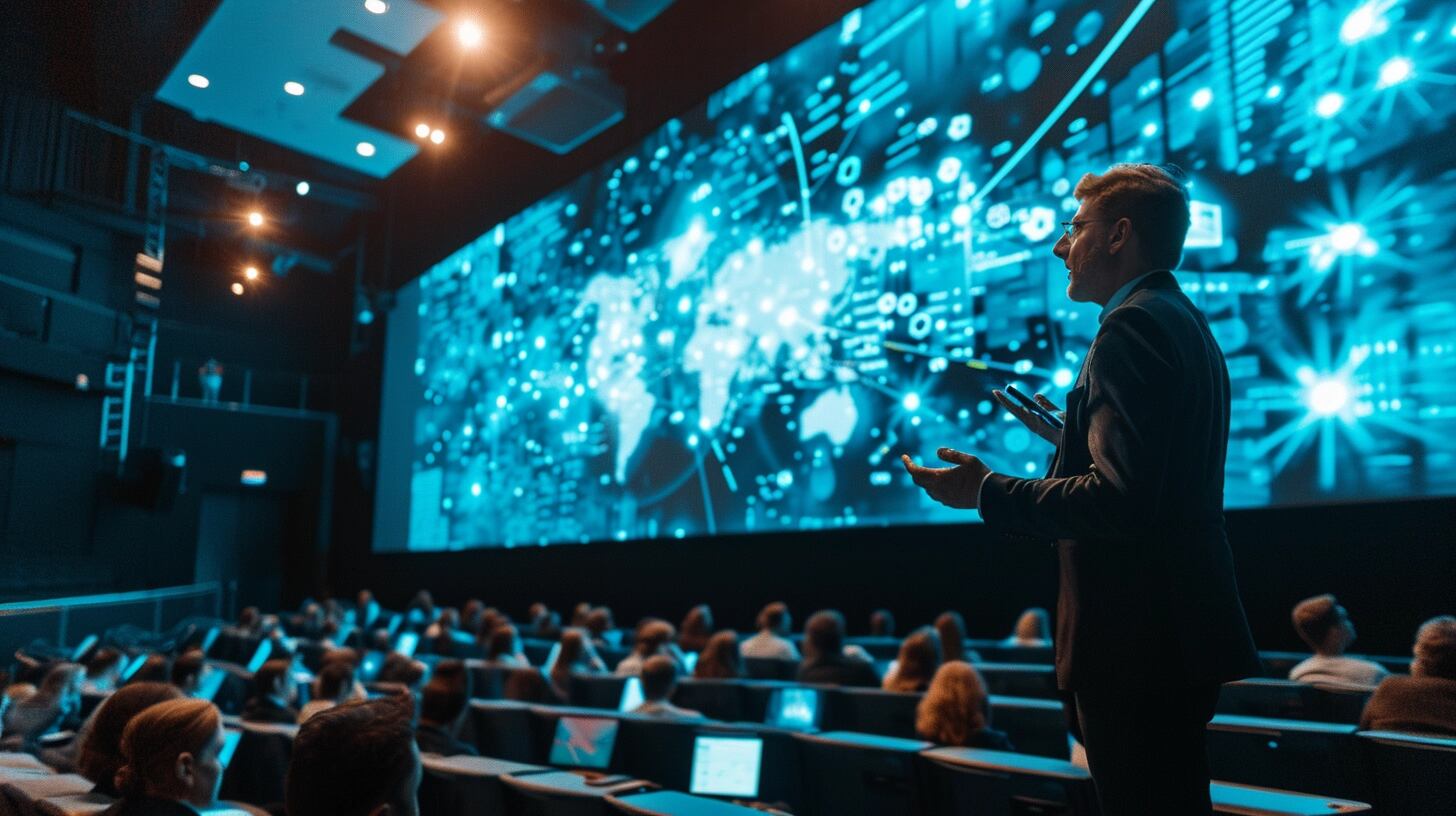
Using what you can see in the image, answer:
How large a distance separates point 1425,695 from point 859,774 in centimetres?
145

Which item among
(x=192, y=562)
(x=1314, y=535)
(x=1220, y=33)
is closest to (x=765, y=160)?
(x=1220, y=33)

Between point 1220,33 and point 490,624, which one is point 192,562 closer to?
point 490,624

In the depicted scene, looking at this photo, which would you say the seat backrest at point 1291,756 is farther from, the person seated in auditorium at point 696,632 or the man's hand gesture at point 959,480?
the person seated in auditorium at point 696,632

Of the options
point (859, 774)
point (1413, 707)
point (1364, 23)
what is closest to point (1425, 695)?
point (1413, 707)

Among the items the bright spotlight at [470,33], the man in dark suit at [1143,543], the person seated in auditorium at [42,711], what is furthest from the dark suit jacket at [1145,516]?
the bright spotlight at [470,33]

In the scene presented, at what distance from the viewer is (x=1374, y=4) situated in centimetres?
486

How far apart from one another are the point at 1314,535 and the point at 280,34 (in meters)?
10.4

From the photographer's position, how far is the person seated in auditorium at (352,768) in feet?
4.24

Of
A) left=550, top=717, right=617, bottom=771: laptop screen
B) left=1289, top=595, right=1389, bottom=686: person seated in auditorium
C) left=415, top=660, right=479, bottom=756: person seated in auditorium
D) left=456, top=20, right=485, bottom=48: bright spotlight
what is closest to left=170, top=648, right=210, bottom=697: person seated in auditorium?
left=415, top=660, right=479, bottom=756: person seated in auditorium

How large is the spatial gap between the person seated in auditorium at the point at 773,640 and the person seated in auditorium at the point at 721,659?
97cm

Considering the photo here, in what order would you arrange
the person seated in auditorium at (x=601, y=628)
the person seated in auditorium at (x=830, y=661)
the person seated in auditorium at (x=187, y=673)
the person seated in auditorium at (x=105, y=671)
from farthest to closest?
the person seated in auditorium at (x=601, y=628) → the person seated in auditorium at (x=105, y=671) → the person seated in auditorium at (x=830, y=661) → the person seated in auditorium at (x=187, y=673)

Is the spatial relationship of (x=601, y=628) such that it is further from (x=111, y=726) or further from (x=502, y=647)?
(x=111, y=726)

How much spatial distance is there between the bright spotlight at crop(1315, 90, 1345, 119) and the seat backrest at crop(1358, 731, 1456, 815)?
3883 mm

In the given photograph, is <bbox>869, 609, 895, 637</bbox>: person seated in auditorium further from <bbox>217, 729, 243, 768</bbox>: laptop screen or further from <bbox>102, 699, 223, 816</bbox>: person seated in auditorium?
<bbox>102, 699, 223, 816</bbox>: person seated in auditorium
